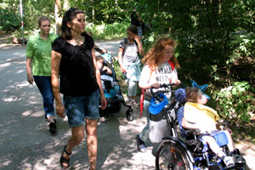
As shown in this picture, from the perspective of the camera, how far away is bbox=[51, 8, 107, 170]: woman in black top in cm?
356

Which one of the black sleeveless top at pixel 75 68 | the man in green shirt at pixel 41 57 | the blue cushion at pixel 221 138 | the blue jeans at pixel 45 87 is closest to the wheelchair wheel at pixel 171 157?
the blue cushion at pixel 221 138

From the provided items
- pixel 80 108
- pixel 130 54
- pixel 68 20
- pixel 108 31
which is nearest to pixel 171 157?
pixel 80 108

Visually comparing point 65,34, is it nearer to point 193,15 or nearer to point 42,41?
point 42,41

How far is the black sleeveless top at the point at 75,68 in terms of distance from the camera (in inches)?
140

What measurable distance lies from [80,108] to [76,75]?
42 cm

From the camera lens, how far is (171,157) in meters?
3.57

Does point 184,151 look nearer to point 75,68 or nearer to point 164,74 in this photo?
point 164,74

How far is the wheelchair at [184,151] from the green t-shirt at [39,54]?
2471 millimetres

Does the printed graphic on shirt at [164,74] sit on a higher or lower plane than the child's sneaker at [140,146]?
higher

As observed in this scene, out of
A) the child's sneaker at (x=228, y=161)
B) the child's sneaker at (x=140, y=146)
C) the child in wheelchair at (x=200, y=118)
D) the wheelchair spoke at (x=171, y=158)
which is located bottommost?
the child's sneaker at (x=140, y=146)

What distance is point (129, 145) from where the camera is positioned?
494cm

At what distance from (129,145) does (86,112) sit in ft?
4.63

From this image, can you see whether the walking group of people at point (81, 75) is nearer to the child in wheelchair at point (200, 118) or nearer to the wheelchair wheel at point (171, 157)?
the child in wheelchair at point (200, 118)

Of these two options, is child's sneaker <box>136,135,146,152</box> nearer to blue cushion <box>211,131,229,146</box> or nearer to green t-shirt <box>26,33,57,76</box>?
blue cushion <box>211,131,229,146</box>
